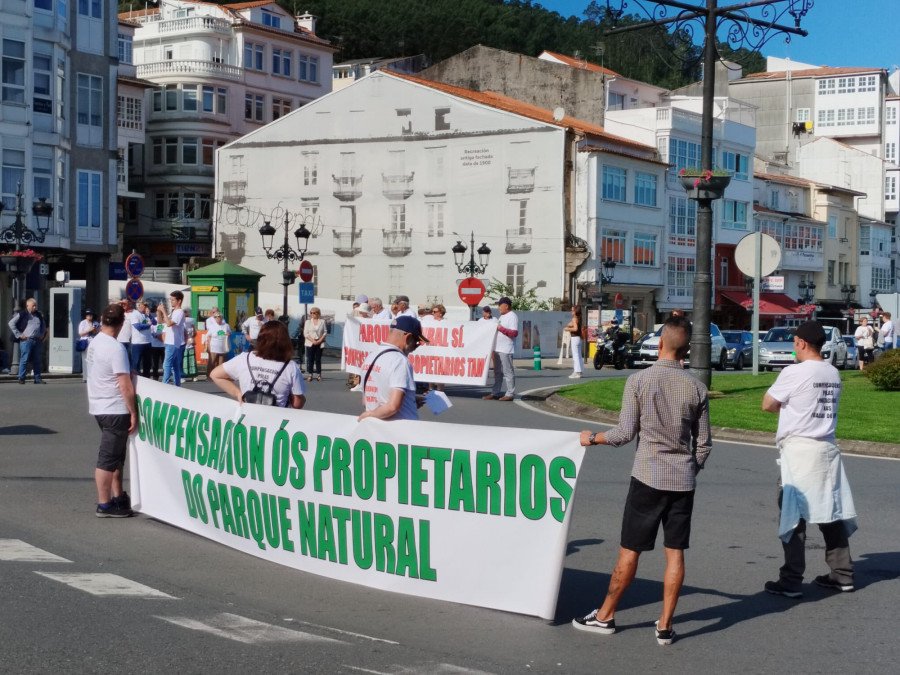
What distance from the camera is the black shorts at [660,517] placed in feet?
22.5

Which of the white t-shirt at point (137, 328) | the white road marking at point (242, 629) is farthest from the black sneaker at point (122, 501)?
the white t-shirt at point (137, 328)

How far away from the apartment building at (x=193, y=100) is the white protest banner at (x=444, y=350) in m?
49.1

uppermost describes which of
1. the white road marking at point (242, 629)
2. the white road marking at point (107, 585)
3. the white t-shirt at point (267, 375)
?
the white t-shirt at point (267, 375)

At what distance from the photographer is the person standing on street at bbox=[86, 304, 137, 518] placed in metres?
10.1

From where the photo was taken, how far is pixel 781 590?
317 inches

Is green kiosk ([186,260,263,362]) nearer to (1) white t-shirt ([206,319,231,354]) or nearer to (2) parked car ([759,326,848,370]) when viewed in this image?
(1) white t-shirt ([206,319,231,354])

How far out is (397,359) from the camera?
336 inches

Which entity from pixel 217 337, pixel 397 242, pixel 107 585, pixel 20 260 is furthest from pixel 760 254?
pixel 397 242

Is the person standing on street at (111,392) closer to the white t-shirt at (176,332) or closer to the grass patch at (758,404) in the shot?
the grass patch at (758,404)

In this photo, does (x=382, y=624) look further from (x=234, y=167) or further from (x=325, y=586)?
(x=234, y=167)

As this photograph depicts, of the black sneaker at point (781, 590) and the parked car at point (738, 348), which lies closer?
the black sneaker at point (781, 590)

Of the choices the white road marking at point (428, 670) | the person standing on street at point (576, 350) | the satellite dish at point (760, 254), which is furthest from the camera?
the person standing on street at point (576, 350)

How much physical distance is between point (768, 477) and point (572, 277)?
4831cm

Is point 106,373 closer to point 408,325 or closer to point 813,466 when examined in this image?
point 408,325
